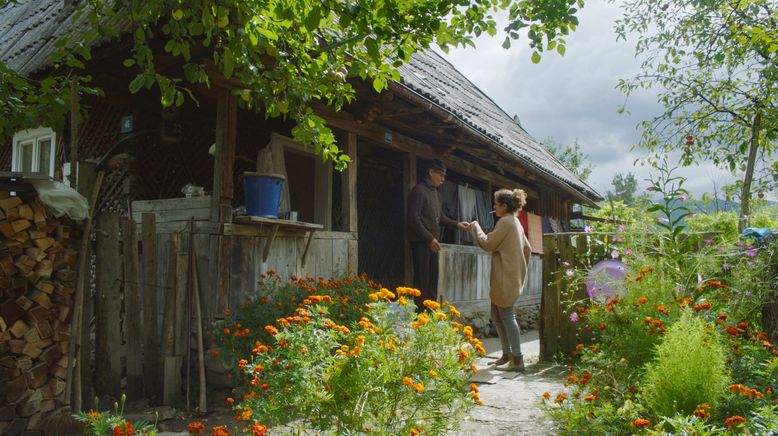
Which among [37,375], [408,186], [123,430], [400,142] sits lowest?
[37,375]

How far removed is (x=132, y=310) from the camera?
183 inches

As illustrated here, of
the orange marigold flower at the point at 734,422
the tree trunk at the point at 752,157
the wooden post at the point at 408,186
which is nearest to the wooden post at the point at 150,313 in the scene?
the wooden post at the point at 408,186

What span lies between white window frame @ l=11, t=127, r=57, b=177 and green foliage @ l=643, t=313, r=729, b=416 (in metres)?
6.55

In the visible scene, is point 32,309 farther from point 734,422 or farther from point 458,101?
point 458,101

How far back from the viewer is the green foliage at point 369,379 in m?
2.45

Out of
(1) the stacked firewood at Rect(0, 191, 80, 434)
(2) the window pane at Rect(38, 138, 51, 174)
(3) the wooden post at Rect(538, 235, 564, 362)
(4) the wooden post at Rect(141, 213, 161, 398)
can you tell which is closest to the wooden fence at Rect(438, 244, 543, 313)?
(3) the wooden post at Rect(538, 235, 564, 362)

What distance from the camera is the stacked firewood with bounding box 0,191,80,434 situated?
11.8ft

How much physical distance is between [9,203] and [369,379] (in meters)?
2.73

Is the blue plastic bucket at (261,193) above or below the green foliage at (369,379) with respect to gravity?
above

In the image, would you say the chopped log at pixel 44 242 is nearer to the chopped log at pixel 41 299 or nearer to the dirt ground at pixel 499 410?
the chopped log at pixel 41 299

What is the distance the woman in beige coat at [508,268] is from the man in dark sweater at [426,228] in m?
1.28

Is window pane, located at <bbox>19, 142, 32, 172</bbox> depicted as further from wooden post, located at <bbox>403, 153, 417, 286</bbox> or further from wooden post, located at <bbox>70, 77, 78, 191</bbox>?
wooden post, located at <bbox>403, 153, 417, 286</bbox>

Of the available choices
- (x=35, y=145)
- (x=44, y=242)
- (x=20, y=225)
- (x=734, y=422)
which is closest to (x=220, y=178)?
(x=44, y=242)

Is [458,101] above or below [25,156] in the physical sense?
above
